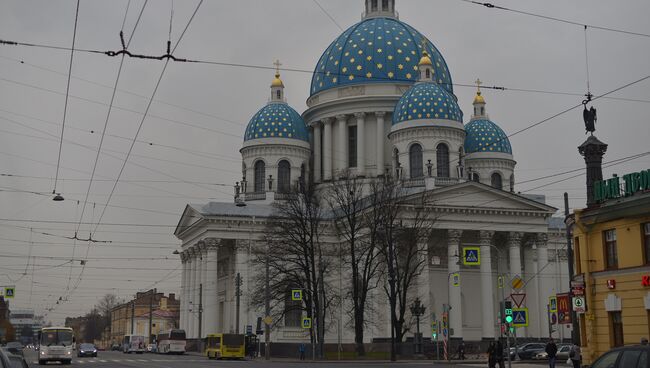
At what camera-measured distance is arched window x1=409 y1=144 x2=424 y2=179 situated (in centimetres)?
7606

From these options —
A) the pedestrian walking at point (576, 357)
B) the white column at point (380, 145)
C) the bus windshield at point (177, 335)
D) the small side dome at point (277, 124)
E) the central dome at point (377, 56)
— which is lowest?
the pedestrian walking at point (576, 357)

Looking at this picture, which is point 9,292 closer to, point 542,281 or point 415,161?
point 415,161

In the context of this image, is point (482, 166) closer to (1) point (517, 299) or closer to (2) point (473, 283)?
(2) point (473, 283)

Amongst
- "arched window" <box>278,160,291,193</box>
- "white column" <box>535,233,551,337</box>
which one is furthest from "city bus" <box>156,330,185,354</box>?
"white column" <box>535,233,551,337</box>

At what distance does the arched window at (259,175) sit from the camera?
277ft


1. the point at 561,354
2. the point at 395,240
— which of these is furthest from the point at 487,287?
the point at 561,354

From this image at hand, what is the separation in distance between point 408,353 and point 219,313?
1163 inches

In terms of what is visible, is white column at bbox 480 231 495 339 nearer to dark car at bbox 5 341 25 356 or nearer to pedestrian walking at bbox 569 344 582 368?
pedestrian walking at bbox 569 344 582 368

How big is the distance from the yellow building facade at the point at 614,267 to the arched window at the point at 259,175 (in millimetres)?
50408

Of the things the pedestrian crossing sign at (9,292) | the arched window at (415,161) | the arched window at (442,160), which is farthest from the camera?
the arched window at (415,161)

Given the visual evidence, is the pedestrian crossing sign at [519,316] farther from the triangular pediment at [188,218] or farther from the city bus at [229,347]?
the triangular pediment at [188,218]

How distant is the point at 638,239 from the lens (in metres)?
32.4

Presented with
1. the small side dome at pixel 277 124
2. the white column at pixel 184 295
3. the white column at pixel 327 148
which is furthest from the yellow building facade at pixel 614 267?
the white column at pixel 184 295

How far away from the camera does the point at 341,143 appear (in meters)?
84.4
